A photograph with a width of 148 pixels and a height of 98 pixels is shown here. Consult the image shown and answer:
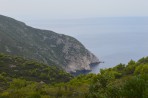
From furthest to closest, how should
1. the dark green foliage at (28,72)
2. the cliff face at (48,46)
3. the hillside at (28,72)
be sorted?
the cliff face at (48,46), the dark green foliage at (28,72), the hillside at (28,72)

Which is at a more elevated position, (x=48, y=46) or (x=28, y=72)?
(x=48, y=46)

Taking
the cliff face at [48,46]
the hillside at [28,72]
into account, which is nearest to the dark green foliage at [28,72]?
the hillside at [28,72]

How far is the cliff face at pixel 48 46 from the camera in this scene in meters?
106

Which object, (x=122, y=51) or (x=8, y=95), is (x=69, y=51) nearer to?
(x=122, y=51)

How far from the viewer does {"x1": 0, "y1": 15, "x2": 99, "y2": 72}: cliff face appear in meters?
106

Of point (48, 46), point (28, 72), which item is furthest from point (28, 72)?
point (48, 46)

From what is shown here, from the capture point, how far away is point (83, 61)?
12888 centimetres

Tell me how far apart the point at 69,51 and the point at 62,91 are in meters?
119

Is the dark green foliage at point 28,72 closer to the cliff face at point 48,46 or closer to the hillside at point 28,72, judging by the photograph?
the hillside at point 28,72

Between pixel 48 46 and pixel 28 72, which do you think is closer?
pixel 28 72

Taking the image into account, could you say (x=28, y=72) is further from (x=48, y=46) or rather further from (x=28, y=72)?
(x=48, y=46)

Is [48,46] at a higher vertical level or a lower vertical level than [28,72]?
higher

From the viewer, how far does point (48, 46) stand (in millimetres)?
128000

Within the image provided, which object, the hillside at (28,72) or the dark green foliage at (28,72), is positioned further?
the dark green foliage at (28,72)
